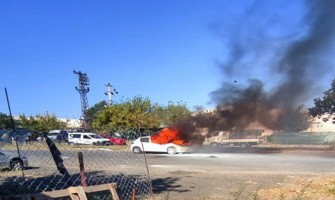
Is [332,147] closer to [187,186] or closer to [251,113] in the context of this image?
[251,113]

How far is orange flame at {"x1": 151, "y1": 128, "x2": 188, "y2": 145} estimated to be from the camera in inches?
1324

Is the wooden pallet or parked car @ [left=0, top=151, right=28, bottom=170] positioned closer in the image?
the wooden pallet

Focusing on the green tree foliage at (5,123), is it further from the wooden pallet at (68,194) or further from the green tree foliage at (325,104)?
the green tree foliage at (325,104)

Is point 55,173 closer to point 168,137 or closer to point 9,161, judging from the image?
point 9,161

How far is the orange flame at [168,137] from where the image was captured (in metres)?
33.6

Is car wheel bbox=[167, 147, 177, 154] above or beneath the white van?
beneath

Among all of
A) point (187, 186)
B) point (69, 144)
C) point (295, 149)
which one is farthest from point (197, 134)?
point (69, 144)

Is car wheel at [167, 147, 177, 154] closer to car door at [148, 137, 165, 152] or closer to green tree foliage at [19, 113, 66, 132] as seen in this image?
car door at [148, 137, 165, 152]

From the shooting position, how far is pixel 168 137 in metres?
35.1

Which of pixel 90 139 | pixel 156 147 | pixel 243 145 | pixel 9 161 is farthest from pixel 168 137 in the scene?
pixel 90 139

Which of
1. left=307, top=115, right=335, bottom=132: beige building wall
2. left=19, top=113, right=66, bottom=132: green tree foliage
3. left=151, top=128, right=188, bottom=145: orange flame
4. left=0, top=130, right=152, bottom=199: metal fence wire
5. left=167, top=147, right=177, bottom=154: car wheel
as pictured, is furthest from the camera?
left=307, top=115, right=335, bottom=132: beige building wall

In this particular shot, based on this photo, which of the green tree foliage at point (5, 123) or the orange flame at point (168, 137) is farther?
the orange flame at point (168, 137)

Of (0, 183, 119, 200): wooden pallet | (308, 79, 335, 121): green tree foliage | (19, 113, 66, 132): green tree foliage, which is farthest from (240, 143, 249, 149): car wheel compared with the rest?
(0, 183, 119, 200): wooden pallet

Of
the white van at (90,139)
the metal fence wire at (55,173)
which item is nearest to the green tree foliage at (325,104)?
the metal fence wire at (55,173)
